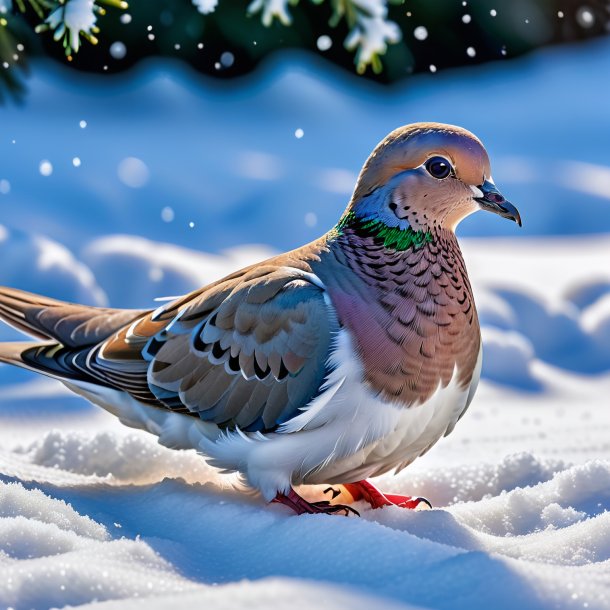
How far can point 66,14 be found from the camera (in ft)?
10.9

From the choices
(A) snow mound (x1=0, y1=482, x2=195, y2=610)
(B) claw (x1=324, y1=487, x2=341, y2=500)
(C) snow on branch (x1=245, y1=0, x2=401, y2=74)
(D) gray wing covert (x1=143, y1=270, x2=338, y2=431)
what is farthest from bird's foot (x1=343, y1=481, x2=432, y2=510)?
(C) snow on branch (x1=245, y1=0, x2=401, y2=74)

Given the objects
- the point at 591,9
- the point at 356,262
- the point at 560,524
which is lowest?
the point at 560,524

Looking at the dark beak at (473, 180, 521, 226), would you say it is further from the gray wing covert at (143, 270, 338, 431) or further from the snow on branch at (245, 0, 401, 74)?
the snow on branch at (245, 0, 401, 74)

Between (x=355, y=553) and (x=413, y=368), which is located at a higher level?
(x=413, y=368)

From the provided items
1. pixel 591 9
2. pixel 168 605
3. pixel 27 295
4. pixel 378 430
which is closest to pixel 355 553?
pixel 378 430

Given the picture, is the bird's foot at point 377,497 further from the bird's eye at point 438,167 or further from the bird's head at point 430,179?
the bird's eye at point 438,167

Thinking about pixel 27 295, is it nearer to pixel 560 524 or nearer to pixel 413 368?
pixel 413 368

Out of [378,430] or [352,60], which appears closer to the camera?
[378,430]

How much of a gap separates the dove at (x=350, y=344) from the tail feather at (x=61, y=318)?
1.00 feet

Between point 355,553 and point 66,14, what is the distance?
1857 millimetres

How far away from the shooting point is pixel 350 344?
8.77ft

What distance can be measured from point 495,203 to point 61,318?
1.34 m

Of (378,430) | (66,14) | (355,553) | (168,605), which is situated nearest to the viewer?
(168,605)

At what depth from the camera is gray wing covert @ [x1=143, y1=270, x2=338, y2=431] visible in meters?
2.73
